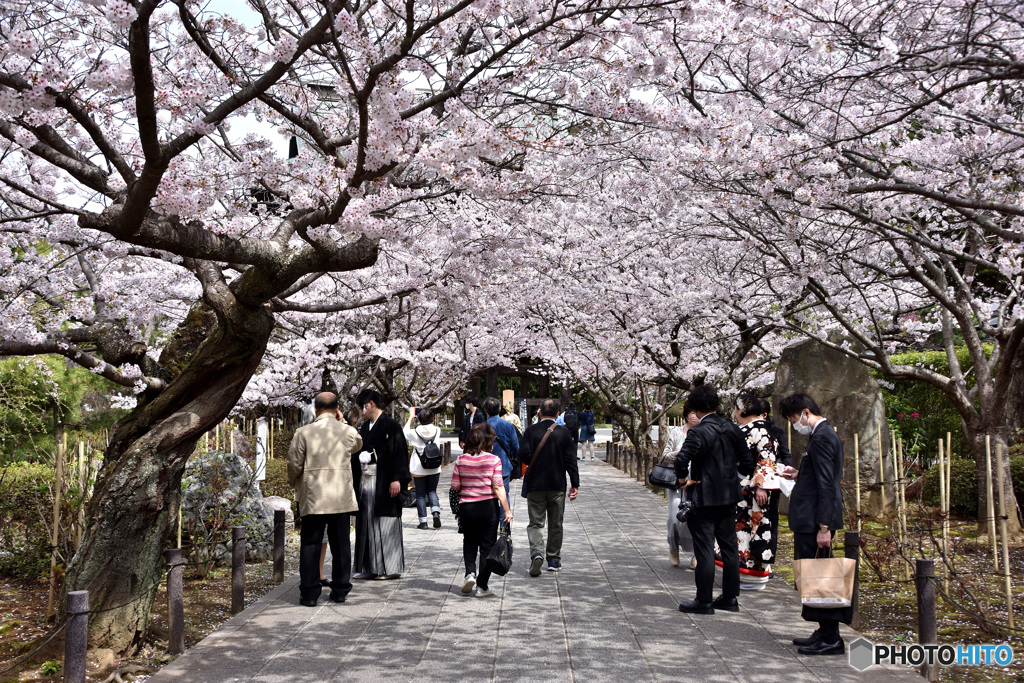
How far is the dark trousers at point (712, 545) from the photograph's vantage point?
6504 millimetres

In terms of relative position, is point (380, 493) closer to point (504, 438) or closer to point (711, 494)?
point (504, 438)

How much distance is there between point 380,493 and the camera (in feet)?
25.9

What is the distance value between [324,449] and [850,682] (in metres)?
4.42

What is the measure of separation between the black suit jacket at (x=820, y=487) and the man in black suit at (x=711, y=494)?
867mm

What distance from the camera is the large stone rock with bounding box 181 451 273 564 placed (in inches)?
341

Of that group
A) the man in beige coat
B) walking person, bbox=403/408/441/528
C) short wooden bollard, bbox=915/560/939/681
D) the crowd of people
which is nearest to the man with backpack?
walking person, bbox=403/408/441/528

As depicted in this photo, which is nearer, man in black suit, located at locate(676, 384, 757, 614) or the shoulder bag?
man in black suit, located at locate(676, 384, 757, 614)

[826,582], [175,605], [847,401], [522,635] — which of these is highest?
[847,401]

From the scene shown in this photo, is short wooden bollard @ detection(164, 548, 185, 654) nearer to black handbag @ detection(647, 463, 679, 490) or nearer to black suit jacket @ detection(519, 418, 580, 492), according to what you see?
black suit jacket @ detection(519, 418, 580, 492)

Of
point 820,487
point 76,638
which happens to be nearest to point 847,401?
point 820,487

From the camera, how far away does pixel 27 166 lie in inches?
314

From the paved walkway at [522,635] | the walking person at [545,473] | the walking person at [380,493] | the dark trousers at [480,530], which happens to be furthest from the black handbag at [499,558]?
the walking person at [380,493]

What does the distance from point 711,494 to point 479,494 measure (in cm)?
204

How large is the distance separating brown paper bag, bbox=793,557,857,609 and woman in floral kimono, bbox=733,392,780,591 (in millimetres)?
1758
